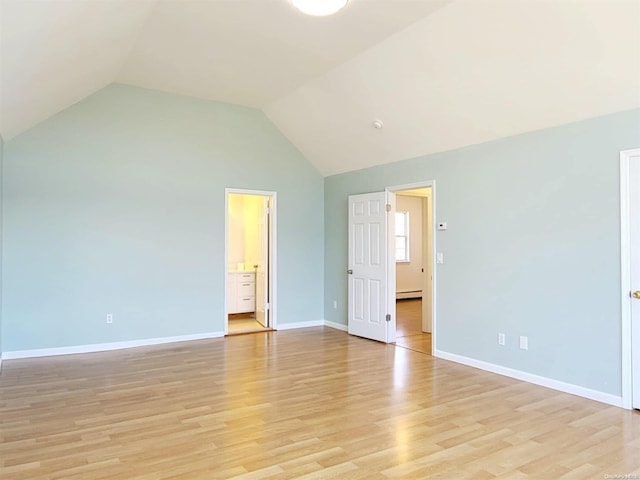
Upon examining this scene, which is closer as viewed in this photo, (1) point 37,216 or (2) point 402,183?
(1) point 37,216

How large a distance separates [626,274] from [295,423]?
9.48ft

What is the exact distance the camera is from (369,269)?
20.3 feet

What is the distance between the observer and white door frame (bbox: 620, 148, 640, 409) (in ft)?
11.5

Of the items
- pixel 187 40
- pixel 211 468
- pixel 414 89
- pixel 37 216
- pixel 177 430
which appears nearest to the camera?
pixel 211 468

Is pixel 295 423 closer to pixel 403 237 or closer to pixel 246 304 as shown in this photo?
pixel 246 304

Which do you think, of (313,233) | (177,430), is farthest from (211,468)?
(313,233)

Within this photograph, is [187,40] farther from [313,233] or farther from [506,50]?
[313,233]

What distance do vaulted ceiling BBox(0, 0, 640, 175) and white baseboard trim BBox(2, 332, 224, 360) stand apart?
2.46 metres

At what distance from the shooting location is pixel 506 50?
361cm

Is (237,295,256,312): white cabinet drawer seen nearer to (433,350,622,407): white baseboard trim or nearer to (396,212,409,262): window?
(433,350,622,407): white baseboard trim

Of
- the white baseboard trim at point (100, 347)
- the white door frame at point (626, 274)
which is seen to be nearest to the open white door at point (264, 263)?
the white baseboard trim at point (100, 347)

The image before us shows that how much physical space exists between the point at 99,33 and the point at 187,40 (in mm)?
916

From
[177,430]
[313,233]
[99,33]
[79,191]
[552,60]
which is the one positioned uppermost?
[99,33]

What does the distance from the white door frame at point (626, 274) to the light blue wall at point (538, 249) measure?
0.14 feet
